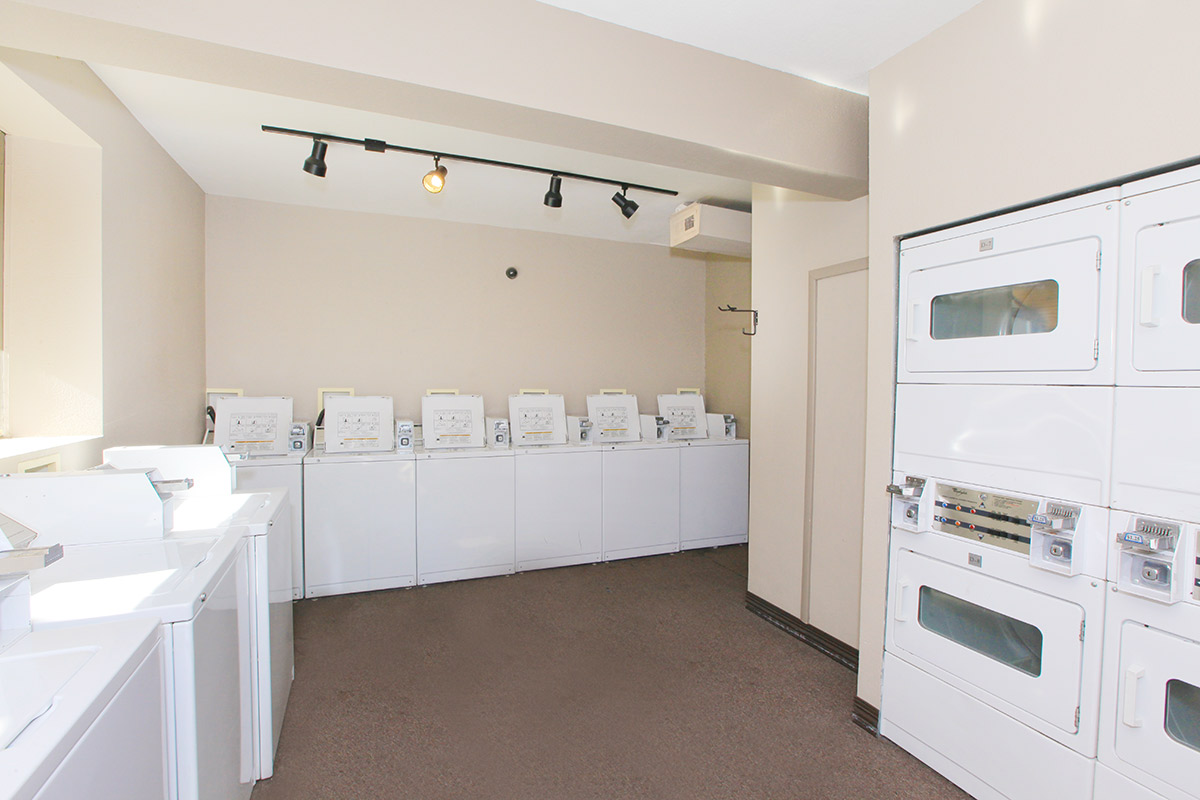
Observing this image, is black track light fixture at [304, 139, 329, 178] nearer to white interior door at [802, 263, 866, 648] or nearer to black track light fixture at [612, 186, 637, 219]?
black track light fixture at [612, 186, 637, 219]

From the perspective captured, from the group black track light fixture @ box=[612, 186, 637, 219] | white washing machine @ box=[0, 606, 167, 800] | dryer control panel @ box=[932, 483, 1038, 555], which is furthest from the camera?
black track light fixture @ box=[612, 186, 637, 219]

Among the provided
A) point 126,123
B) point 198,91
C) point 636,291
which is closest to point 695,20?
point 198,91

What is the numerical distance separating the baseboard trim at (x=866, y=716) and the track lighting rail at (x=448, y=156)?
301 cm

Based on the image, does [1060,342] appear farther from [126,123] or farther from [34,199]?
[126,123]

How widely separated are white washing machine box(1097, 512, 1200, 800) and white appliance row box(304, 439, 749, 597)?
9.62 feet

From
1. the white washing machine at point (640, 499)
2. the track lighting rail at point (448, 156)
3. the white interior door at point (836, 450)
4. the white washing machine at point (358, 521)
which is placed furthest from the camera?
the white washing machine at point (640, 499)

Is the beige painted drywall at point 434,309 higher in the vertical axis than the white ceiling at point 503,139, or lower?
lower

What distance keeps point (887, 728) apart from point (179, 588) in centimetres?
239

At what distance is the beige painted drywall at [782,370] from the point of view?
2916 mm

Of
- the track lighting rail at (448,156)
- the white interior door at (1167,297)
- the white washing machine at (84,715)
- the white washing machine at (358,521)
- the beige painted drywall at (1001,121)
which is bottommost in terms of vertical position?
the white washing machine at (358,521)

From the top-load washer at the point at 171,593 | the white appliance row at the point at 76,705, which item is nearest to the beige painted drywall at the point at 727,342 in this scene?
the top-load washer at the point at 171,593

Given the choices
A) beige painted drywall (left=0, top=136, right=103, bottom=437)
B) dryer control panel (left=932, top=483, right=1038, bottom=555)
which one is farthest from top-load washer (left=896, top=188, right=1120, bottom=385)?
beige painted drywall (left=0, top=136, right=103, bottom=437)

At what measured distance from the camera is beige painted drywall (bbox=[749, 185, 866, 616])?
9.57 feet

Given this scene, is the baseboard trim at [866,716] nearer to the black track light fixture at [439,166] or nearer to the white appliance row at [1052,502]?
the white appliance row at [1052,502]
